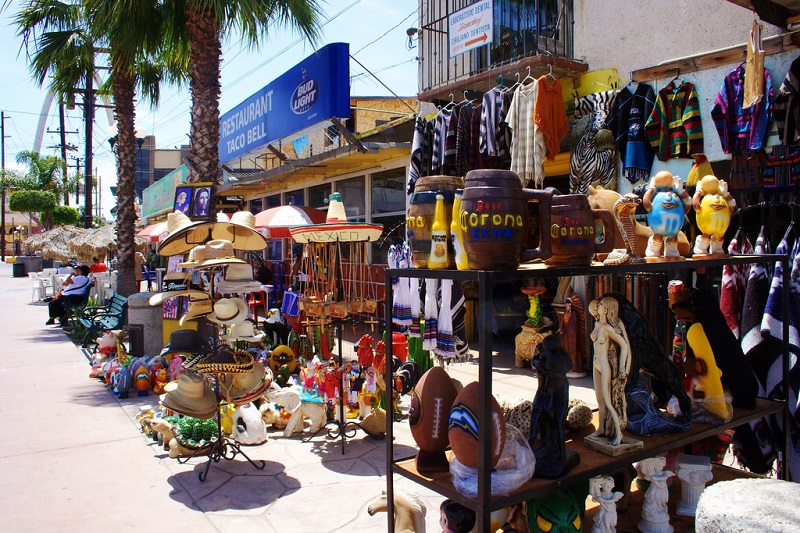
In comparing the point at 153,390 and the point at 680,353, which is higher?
the point at 680,353

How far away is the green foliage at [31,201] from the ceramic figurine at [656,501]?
46201 mm

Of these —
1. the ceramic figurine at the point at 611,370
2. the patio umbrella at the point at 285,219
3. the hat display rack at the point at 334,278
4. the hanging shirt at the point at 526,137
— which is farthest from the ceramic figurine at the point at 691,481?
the patio umbrella at the point at 285,219

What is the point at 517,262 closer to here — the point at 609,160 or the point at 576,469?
the point at 576,469

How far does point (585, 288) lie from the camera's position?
7.31 metres

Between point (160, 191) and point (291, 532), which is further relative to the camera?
point (160, 191)

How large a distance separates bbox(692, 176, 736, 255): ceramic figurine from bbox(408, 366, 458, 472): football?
154 cm

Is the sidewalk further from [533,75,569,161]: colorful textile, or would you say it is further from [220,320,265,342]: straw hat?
[533,75,569,161]: colorful textile

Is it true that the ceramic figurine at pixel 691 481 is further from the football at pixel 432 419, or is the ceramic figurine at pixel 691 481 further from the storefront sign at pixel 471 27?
the storefront sign at pixel 471 27

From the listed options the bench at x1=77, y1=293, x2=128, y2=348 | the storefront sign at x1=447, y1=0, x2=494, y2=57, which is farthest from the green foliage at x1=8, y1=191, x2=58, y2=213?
the storefront sign at x1=447, y1=0, x2=494, y2=57

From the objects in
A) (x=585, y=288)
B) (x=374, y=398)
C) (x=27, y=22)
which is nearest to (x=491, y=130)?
(x=585, y=288)

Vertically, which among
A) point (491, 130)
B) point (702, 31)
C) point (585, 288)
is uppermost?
point (702, 31)

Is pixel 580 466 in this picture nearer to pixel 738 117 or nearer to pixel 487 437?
pixel 487 437

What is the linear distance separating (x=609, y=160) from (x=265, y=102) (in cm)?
825

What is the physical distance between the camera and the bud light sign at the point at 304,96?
10102 mm
